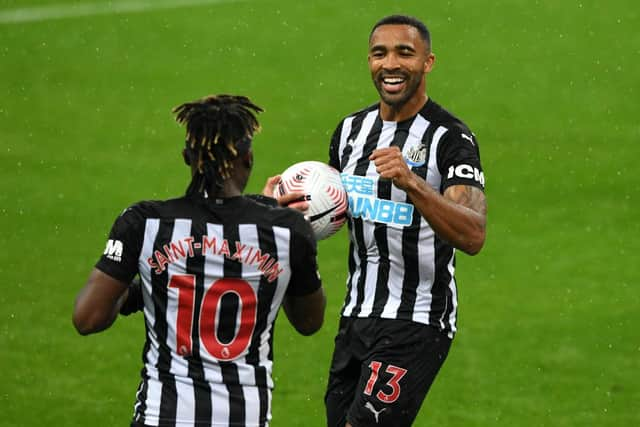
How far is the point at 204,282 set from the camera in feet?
15.7

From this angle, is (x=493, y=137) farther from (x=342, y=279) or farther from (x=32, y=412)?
(x=32, y=412)

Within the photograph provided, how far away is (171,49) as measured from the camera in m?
14.6

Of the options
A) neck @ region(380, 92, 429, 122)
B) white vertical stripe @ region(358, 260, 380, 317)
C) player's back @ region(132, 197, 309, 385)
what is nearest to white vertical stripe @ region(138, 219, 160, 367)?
player's back @ region(132, 197, 309, 385)

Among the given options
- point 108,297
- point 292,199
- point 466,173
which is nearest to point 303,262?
point 108,297

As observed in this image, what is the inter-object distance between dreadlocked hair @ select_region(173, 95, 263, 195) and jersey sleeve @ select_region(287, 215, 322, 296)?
33cm

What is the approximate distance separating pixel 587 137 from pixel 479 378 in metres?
4.44

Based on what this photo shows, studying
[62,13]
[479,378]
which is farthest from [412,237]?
[62,13]

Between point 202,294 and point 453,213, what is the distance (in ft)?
4.76

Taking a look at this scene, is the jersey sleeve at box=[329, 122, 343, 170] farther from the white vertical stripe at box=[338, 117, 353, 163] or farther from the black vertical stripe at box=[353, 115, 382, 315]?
the black vertical stripe at box=[353, 115, 382, 315]

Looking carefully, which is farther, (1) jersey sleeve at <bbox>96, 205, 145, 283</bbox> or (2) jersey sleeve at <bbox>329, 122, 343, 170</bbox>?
(2) jersey sleeve at <bbox>329, 122, 343, 170</bbox>

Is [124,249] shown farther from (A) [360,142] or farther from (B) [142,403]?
(A) [360,142]

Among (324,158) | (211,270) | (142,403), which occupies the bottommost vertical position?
(142,403)

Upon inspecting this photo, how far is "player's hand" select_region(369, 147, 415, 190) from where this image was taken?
225 inches

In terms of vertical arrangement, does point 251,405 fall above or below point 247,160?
below
